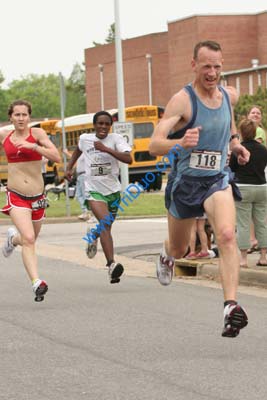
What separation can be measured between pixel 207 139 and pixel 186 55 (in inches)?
2991

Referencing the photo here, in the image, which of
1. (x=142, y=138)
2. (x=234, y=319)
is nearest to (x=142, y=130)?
(x=142, y=138)

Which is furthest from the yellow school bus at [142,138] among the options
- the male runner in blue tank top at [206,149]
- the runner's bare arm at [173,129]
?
the runner's bare arm at [173,129]

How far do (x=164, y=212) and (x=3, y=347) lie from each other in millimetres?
19513

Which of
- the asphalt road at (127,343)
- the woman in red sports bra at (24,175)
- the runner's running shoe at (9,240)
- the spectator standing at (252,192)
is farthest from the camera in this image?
the spectator standing at (252,192)

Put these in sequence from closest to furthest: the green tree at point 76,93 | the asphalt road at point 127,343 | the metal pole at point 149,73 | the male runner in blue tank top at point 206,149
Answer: the asphalt road at point 127,343
the male runner in blue tank top at point 206,149
the metal pole at point 149,73
the green tree at point 76,93

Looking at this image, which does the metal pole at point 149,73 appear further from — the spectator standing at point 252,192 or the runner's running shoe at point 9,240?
the runner's running shoe at point 9,240

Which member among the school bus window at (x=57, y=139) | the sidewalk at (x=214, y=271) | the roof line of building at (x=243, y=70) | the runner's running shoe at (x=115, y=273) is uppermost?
the roof line of building at (x=243, y=70)

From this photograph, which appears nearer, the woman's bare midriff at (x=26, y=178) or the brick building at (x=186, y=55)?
the woman's bare midriff at (x=26, y=178)

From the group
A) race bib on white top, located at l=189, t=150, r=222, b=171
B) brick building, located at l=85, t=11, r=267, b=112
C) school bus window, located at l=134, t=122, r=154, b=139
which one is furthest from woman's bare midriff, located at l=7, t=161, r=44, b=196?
brick building, located at l=85, t=11, r=267, b=112

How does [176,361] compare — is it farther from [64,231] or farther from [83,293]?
[64,231]

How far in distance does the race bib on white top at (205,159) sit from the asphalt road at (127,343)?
131 centimetres

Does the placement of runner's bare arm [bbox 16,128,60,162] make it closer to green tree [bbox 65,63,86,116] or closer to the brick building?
the brick building

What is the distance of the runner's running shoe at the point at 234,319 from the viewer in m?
7.89

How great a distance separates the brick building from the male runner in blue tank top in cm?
7195
